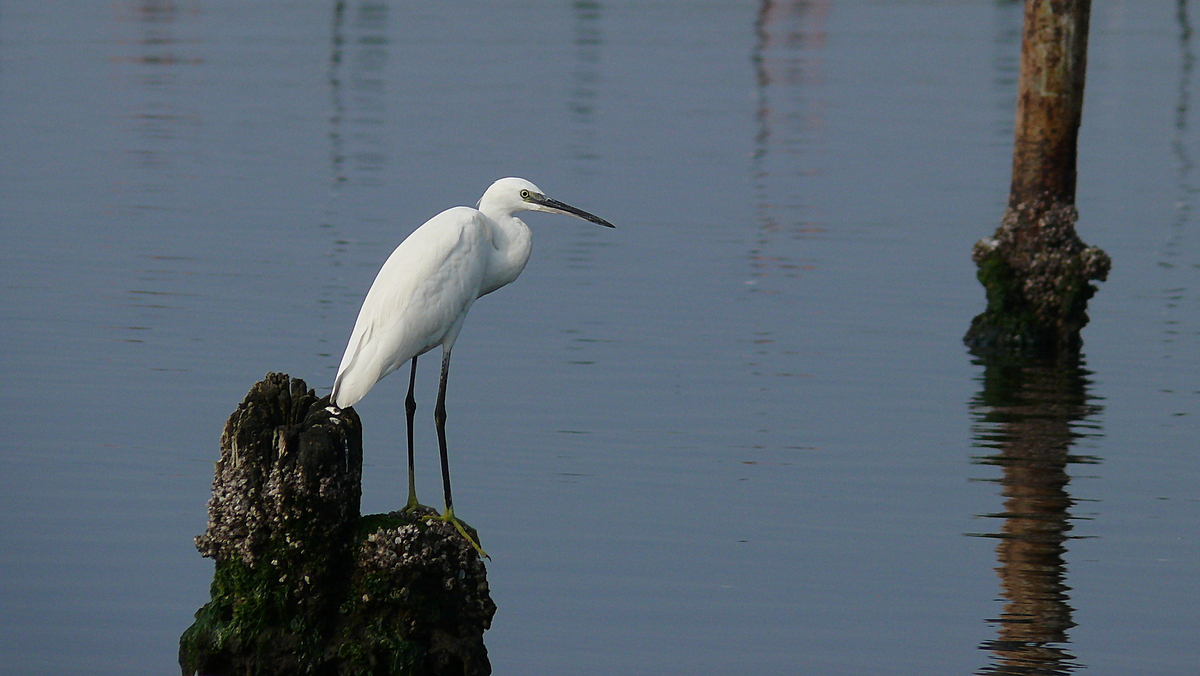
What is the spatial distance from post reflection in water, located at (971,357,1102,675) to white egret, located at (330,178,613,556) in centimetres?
286

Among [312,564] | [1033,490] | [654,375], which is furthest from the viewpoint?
[654,375]

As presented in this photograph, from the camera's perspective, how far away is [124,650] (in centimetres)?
843

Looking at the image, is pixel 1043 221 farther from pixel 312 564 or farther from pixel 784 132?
pixel 784 132

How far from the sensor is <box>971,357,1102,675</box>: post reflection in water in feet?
28.2

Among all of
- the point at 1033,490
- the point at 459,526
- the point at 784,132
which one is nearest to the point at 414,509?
the point at 459,526

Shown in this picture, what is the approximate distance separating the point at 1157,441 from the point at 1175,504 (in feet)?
5.10

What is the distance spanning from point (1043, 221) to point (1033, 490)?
3928mm

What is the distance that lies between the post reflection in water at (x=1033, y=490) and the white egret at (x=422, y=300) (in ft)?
9.39

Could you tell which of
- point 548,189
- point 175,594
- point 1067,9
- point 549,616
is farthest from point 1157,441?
point 548,189

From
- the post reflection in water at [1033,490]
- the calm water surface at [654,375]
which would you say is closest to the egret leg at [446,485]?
the calm water surface at [654,375]

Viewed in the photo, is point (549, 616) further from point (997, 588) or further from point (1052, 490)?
point (1052, 490)

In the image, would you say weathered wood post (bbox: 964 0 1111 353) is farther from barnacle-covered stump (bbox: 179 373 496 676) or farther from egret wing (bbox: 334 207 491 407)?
barnacle-covered stump (bbox: 179 373 496 676)

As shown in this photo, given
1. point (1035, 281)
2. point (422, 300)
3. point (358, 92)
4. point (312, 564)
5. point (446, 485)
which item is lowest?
point (312, 564)

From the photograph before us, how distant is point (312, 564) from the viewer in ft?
24.2
